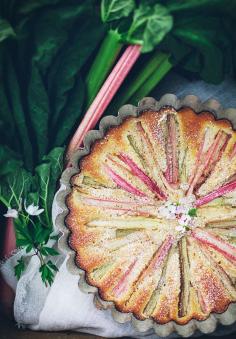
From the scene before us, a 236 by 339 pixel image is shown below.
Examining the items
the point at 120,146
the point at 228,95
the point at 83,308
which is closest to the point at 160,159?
the point at 120,146

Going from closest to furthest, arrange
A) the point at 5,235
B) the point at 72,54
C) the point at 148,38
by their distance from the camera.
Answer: the point at 148,38 → the point at 72,54 → the point at 5,235

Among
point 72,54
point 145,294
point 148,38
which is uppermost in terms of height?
point 148,38

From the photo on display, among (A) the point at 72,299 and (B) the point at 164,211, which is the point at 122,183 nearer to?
(B) the point at 164,211

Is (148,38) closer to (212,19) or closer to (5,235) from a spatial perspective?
(212,19)

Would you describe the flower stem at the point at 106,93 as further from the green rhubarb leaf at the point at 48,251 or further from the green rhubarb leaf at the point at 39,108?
the green rhubarb leaf at the point at 48,251

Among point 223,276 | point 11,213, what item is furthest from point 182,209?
point 11,213

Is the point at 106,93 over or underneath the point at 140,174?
over

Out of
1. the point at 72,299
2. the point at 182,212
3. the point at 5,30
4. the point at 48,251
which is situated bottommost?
the point at 72,299
